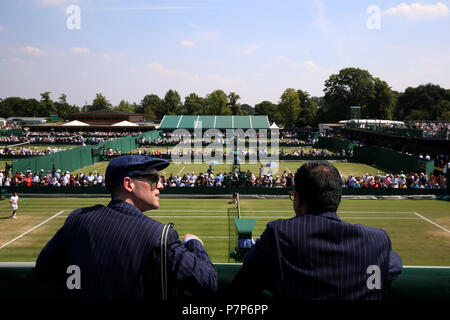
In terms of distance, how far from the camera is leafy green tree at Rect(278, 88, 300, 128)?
363 ft

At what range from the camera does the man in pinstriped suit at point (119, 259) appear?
1667mm

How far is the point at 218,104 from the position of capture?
412 feet

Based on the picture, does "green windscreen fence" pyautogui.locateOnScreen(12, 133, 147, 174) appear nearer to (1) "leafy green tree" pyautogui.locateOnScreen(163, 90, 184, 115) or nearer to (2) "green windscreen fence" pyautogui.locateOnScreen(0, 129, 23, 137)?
(2) "green windscreen fence" pyautogui.locateOnScreen(0, 129, 23, 137)

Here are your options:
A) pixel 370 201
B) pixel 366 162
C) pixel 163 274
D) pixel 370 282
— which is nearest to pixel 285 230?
pixel 370 282

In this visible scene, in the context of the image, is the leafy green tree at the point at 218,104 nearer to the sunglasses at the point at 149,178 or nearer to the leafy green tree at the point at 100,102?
the leafy green tree at the point at 100,102

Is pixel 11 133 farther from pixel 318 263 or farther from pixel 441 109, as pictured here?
pixel 441 109

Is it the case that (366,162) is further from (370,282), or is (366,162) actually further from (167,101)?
(167,101)

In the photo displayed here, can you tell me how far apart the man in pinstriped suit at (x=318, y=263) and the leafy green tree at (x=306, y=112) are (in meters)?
114

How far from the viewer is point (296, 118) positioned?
112 m

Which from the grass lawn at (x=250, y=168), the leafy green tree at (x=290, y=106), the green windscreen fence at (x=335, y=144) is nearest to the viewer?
the grass lawn at (x=250, y=168)

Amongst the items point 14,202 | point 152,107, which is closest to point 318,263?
point 14,202

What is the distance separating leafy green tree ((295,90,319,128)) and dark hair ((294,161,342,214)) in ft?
374

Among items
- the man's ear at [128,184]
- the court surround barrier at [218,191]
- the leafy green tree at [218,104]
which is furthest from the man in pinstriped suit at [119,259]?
the leafy green tree at [218,104]

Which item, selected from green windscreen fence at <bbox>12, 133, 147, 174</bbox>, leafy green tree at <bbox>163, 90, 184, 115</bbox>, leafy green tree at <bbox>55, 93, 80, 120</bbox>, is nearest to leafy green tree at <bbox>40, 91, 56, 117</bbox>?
leafy green tree at <bbox>55, 93, 80, 120</bbox>
